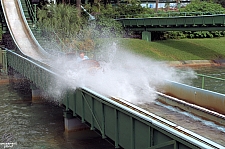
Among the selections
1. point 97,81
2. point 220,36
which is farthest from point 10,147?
point 220,36

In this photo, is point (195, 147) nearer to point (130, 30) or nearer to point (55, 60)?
point (55, 60)

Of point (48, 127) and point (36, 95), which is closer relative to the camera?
point (48, 127)

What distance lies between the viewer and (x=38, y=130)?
1716 centimetres

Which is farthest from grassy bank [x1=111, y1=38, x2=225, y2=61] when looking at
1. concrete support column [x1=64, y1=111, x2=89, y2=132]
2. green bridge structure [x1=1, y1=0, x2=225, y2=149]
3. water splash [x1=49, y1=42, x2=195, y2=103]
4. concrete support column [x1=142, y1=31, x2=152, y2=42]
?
concrete support column [x1=64, y1=111, x2=89, y2=132]

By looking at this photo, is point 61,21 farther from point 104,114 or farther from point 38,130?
point 104,114

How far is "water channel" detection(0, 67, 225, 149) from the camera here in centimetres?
1057

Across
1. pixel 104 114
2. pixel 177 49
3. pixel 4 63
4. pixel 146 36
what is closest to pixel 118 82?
pixel 104 114

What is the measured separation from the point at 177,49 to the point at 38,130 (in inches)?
1299

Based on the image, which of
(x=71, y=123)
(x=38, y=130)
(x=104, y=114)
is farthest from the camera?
(x=38, y=130)

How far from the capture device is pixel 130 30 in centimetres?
5266

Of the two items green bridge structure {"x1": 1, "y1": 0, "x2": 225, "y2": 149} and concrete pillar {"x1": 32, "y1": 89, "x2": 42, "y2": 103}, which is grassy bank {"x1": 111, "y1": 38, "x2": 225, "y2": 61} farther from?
concrete pillar {"x1": 32, "y1": 89, "x2": 42, "y2": 103}

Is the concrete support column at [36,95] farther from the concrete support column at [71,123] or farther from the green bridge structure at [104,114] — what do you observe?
the concrete support column at [71,123]

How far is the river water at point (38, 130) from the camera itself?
15.1m

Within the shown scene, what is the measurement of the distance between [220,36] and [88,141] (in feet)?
156
